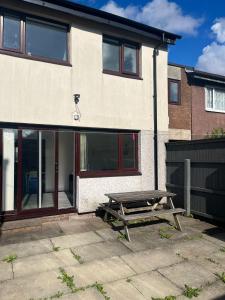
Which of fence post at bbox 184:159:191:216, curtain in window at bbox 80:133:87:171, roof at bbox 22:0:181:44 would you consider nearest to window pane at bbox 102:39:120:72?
roof at bbox 22:0:181:44

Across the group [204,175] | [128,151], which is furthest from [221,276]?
[128,151]

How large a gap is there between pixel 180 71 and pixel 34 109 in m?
7.11

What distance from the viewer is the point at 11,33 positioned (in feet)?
21.9

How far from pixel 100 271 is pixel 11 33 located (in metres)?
5.91

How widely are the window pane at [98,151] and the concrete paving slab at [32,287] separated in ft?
12.4

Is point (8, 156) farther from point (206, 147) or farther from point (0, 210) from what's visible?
point (206, 147)

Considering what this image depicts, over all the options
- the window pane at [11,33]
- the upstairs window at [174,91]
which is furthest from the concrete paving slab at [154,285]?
the upstairs window at [174,91]

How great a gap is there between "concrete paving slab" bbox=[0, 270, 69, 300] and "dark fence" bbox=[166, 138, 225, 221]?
4.50m

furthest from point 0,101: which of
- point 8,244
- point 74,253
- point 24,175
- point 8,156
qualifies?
point 74,253

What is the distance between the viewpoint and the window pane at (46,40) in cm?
692

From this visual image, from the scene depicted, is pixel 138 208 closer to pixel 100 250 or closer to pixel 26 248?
pixel 100 250

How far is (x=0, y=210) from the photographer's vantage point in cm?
647

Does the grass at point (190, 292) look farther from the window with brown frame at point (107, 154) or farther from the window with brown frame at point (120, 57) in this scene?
the window with brown frame at point (120, 57)

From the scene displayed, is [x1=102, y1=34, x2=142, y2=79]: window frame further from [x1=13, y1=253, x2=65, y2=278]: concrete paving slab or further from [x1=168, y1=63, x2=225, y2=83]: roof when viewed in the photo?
[x1=13, y1=253, x2=65, y2=278]: concrete paving slab
